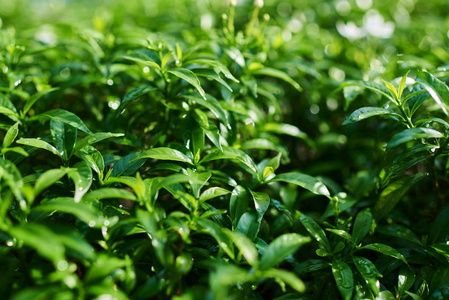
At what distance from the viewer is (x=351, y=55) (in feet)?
6.93

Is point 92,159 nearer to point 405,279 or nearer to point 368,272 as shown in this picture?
point 368,272

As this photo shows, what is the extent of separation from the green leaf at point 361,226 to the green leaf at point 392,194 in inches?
4.2

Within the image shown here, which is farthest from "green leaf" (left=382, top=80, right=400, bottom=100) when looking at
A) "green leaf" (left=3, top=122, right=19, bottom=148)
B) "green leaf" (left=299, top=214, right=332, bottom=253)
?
"green leaf" (left=3, top=122, right=19, bottom=148)

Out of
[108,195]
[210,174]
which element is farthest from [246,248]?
[108,195]

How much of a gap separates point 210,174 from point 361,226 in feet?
1.85

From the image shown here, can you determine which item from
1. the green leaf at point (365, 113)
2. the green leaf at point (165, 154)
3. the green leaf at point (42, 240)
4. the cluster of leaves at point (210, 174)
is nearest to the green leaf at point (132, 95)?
the cluster of leaves at point (210, 174)

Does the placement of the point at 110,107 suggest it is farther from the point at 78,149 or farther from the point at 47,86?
the point at 78,149

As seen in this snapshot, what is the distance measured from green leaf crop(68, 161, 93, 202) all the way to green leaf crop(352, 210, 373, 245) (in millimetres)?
876

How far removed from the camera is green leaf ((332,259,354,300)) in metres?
1.02

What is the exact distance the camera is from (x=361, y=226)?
1234 mm

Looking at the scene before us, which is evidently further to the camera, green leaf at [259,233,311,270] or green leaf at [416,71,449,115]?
green leaf at [416,71,449,115]

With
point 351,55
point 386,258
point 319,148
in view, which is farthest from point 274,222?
point 351,55

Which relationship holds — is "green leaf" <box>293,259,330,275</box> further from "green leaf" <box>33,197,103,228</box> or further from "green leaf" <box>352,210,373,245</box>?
"green leaf" <box>33,197,103,228</box>

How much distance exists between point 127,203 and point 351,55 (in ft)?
5.09
